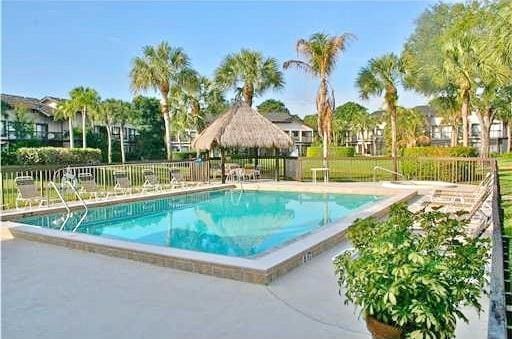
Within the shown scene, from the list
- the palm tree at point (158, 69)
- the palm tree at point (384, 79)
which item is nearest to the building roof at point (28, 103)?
the palm tree at point (158, 69)

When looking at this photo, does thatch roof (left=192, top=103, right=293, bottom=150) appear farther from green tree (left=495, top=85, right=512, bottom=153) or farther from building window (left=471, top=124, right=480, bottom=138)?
building window (left=471, top=124, right=480, bottom=138)

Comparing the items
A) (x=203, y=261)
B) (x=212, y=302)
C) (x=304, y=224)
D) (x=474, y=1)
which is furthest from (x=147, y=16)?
(x=474, y=1)

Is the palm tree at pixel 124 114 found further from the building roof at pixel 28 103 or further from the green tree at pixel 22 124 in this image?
the green tree at pixel 22 124

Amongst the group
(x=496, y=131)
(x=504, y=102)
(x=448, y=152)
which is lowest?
(x=448, y=152)

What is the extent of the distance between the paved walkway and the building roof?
114 feet

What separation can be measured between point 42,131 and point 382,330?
41.4 meters

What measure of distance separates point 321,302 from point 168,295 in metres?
1.72

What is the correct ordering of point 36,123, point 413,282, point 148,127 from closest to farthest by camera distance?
point 413,282
point 36,123
point 148,127

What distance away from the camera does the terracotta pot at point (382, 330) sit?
2605 millimetres

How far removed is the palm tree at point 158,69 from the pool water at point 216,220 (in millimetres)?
10349

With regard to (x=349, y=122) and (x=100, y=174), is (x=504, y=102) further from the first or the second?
(x=100, y=174)

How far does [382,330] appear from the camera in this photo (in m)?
2.66

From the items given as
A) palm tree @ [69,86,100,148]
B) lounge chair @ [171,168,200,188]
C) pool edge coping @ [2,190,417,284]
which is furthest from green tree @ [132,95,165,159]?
pool edge coping @ [2,190,417,284]

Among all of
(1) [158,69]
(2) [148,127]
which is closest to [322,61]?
(1) [158,69]
